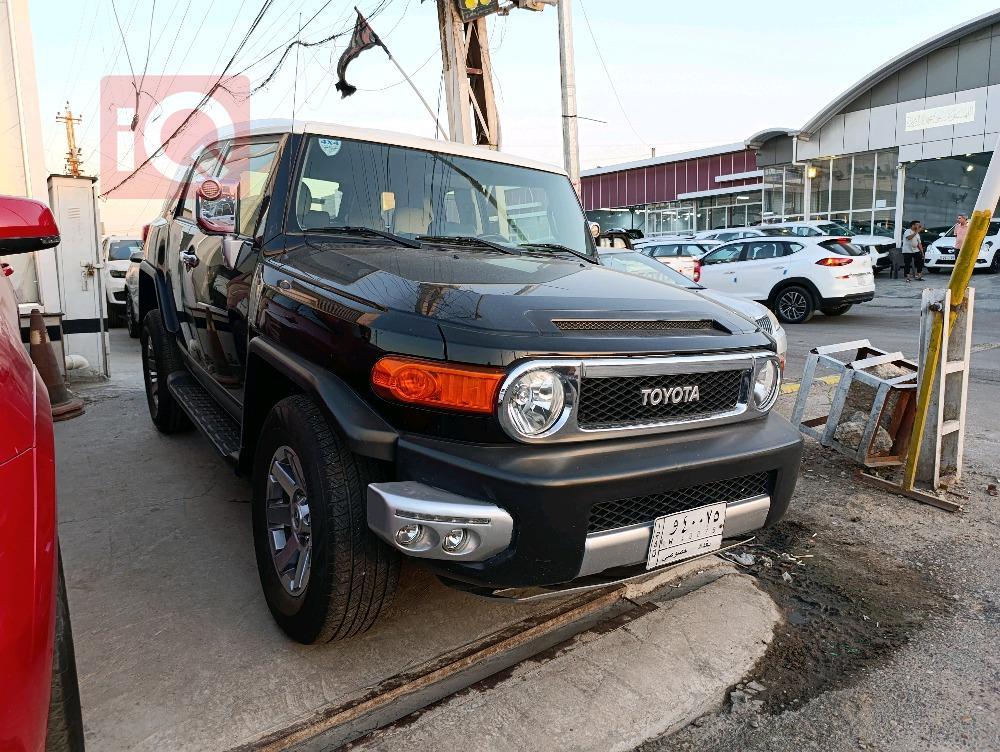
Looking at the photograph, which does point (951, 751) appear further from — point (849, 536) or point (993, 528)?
point (993, 528)

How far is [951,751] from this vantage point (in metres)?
2.14

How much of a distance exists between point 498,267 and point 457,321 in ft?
2.46

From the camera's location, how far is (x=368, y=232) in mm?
3117

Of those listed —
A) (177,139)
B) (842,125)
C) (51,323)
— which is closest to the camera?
(51,323)

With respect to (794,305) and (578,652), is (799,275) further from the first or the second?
(578,652)

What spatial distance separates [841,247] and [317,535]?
1290 cm

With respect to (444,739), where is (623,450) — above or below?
above

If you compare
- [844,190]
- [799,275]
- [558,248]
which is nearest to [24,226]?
[558,248]

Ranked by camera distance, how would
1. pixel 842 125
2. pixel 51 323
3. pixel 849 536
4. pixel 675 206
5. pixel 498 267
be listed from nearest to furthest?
1. pixel 498 267
2. pixel 849 536
3. pixel 51 323
4. pixel 842 125
5. pixel 675 206

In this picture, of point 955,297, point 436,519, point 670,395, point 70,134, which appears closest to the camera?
point 436,519

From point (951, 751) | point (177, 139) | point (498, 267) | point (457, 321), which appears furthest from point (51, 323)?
point (177, 139)

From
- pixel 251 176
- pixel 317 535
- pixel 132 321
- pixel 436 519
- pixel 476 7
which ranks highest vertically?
pixel 476 7

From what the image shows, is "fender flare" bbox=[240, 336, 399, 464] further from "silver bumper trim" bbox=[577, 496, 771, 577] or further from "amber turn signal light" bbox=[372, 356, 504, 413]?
"silver bumper trim" bbox=[577, 496, 771, 577]

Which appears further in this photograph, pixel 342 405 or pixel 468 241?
pixel 468 241
